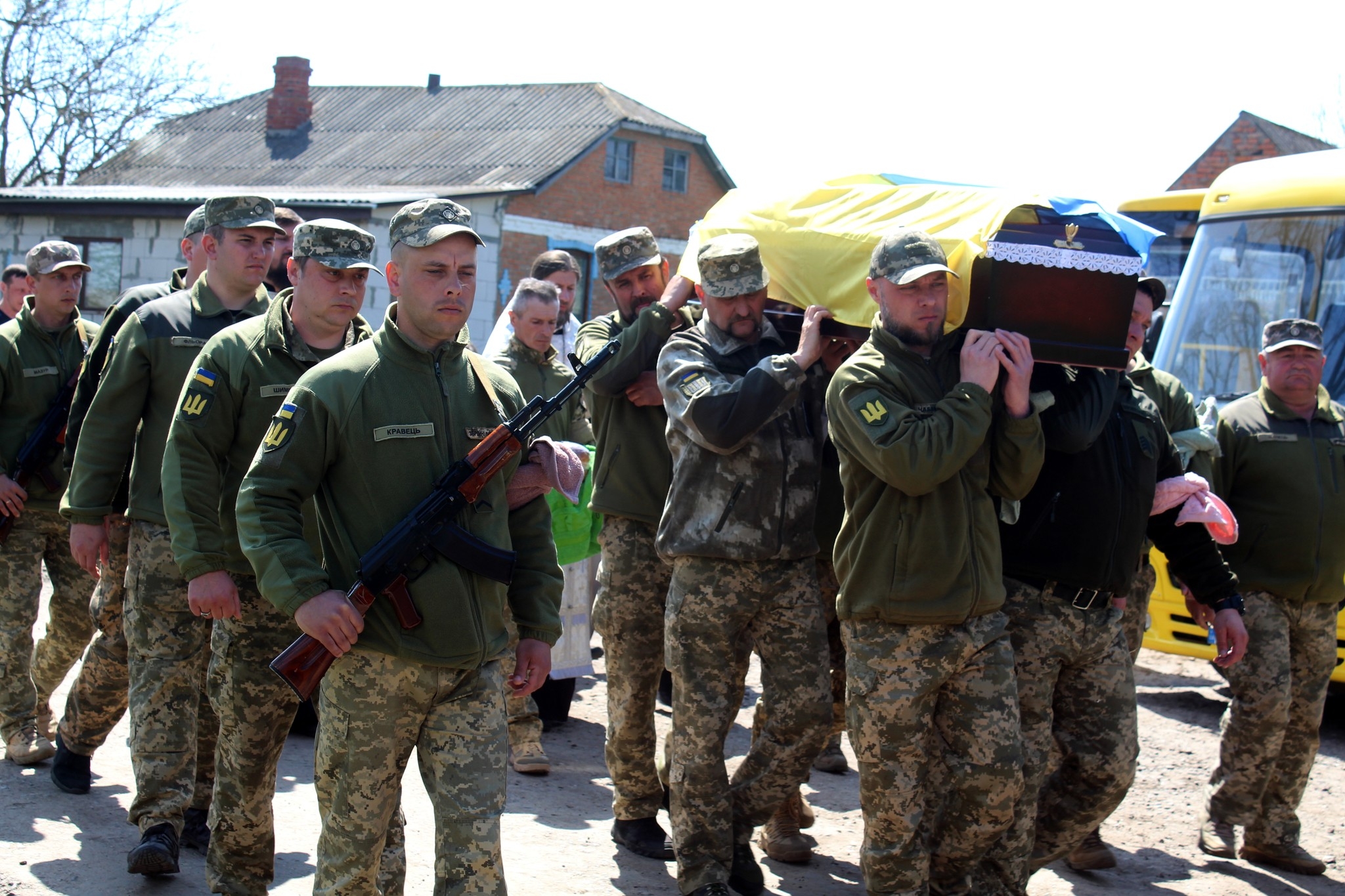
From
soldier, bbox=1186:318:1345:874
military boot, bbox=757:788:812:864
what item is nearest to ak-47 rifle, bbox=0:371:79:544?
military boot, bbox=757:788:812:864

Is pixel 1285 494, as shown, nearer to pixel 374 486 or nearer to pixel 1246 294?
pixel 1246 294

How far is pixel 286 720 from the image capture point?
4449 mm

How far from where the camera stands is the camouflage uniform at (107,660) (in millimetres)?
5406

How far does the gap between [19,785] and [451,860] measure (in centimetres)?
332

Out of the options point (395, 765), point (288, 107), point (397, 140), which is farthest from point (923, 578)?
point (288, 107)

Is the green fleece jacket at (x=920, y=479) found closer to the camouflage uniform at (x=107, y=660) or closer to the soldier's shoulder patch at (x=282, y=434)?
the soldier's shoulder patch at (x=282, y=434)

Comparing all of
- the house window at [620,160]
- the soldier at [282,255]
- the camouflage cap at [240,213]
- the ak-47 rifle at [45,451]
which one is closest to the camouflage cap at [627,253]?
the camouflage cap at [240,213]

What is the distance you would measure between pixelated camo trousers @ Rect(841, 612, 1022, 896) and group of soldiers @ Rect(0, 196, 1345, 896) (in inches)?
0.5

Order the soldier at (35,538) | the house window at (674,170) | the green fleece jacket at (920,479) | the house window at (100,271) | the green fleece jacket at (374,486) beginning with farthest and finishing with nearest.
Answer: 1. the house window at (674,170)
2. the house window at (100,271)
3. the soldier at (35,538)
4. the green fleece jacket at (920,479)
5. the green fleece jacket at (374,486)

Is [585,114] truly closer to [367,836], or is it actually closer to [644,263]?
[644,263]

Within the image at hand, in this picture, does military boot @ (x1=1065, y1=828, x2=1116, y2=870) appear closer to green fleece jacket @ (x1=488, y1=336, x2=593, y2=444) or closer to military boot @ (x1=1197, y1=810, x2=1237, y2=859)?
military boot @ (x1=1197, y1=810, x2=1237, y2=859)

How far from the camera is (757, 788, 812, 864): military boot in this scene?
5344 mm

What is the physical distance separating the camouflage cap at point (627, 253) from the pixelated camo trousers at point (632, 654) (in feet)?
3.80

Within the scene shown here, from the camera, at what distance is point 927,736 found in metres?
4.30
